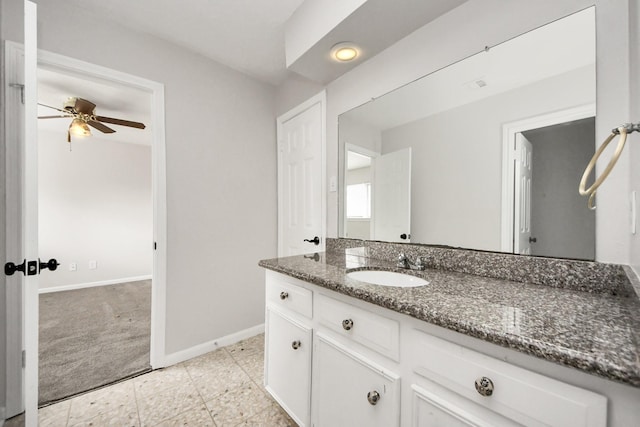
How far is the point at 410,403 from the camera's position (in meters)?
0.80

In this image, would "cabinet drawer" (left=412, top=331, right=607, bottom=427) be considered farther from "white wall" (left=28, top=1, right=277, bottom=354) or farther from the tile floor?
"white wall" (left=28, top=1, right=277, bottom=354)

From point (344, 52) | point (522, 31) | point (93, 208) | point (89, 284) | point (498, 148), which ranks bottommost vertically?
point (89, 284)

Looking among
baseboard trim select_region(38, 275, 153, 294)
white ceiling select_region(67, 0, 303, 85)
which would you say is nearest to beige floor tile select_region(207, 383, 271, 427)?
white ceiling select_region(67, 0, 303, 85)

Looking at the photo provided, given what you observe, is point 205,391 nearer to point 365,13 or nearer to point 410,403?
point 410,403

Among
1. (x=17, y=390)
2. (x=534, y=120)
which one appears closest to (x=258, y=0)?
(x=534, y=120)

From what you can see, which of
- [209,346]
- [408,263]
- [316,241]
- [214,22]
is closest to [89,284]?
[209,346]

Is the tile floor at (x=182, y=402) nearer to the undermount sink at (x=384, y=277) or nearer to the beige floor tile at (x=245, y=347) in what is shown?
the beige floor tile at (x=245, y=347)

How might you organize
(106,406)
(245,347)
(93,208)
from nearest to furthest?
(106,406)
(245,347)
(93,208)

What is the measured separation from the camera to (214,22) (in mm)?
1771

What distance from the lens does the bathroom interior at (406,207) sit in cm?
67

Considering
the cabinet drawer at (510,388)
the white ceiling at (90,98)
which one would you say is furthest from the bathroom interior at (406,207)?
the white ceiling at (90,98)

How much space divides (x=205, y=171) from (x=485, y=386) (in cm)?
223

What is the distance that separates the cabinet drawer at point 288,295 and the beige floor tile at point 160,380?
0.99m

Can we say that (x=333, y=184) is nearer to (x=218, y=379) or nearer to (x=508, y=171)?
(x=508, y=171)
